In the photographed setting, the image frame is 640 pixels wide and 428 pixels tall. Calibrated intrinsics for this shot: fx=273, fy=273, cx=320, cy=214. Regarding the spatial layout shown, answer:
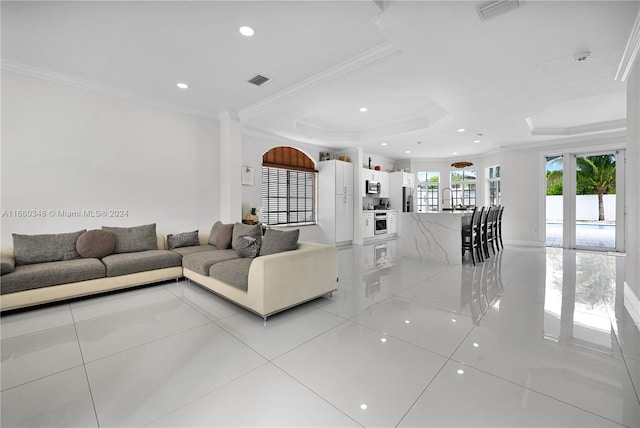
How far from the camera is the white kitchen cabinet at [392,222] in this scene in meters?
8.69

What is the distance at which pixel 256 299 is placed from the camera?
8.52 feet

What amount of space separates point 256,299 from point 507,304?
8.78 feet

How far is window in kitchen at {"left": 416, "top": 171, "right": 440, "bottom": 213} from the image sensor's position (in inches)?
376

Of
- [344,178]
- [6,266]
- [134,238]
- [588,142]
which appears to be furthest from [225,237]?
[588,142]

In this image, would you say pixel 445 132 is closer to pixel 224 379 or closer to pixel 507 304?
pixel 507 304

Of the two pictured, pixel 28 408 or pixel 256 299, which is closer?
pixel 28 408

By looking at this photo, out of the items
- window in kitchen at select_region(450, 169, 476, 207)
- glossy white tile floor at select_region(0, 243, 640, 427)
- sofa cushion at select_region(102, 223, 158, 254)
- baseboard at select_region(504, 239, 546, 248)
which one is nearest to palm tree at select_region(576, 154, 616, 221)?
baseboard at select_region(504, 239, 546, 248)

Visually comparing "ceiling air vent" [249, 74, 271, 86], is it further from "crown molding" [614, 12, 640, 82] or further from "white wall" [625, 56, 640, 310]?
"white wall" [625, 56, 640, 310]

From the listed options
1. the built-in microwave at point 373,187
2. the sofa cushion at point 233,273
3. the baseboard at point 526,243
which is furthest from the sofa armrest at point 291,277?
the baseboard at point 526,243

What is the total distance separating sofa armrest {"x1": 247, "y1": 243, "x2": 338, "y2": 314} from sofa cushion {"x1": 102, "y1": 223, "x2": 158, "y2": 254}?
2347 mm

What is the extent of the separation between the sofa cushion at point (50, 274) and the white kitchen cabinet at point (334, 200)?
473 centimetres

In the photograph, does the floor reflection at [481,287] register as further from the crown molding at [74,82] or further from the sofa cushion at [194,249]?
the crown molding at [74,82]

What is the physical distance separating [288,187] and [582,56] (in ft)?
17.5

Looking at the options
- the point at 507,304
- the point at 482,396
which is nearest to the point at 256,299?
the point at 482,396
